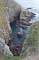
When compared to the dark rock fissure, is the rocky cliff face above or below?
above

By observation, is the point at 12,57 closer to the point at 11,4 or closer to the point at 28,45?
the point at 28,45

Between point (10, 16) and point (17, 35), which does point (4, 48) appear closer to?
point (17, 35)

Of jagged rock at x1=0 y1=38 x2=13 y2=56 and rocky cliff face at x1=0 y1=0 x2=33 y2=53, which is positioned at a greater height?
rocky cliff face at x1=0 y1=0 x2=33 y2=53

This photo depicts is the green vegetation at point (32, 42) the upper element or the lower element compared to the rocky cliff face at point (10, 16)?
lower

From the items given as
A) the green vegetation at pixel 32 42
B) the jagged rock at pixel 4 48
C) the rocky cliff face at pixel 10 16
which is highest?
the rocky cliff face at pixel 10 16

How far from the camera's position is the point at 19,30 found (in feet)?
4.90

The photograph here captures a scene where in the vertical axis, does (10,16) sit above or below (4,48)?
above

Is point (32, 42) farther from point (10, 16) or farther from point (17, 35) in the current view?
point (10, 16)

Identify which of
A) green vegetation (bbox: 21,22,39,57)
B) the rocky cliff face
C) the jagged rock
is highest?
the rocky cliff face

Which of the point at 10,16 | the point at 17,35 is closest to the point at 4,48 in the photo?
the point at 17,35

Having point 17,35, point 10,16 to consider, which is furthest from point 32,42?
point 10,16

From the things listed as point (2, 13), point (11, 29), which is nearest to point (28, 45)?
point (11, 29)

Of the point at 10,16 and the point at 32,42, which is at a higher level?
the point at 10,16

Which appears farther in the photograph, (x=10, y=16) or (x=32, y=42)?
(x=10, y=16)
